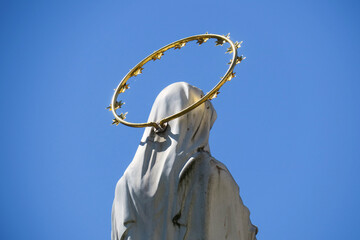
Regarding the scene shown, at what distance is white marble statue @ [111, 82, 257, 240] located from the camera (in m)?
11.1

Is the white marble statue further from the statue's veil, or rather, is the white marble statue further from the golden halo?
the golden halo

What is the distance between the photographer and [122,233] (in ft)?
37.0

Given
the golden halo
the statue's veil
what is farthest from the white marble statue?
the golden halo

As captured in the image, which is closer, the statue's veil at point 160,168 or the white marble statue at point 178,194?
the white marble statue at point 178,194

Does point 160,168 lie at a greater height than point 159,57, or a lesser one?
lesser

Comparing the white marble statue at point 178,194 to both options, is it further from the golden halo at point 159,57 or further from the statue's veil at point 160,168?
the golden halo at point 159,57

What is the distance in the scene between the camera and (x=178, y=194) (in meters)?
11.3

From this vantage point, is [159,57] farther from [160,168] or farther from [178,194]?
[178,194]

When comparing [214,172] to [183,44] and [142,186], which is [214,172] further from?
[183,44]

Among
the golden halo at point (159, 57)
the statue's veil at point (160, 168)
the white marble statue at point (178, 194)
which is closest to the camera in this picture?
the white marble statue at point (178, 194)

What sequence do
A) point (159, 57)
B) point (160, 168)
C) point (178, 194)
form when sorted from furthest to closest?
point (159, 57) < point (160, 168) < point (178, 194)

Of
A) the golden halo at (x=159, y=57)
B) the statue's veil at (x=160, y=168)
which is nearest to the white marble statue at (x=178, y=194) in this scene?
the statue's veil at (x=160, y=168)

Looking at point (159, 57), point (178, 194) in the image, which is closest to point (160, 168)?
point (178, 194)

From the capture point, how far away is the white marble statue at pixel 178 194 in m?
11.1
